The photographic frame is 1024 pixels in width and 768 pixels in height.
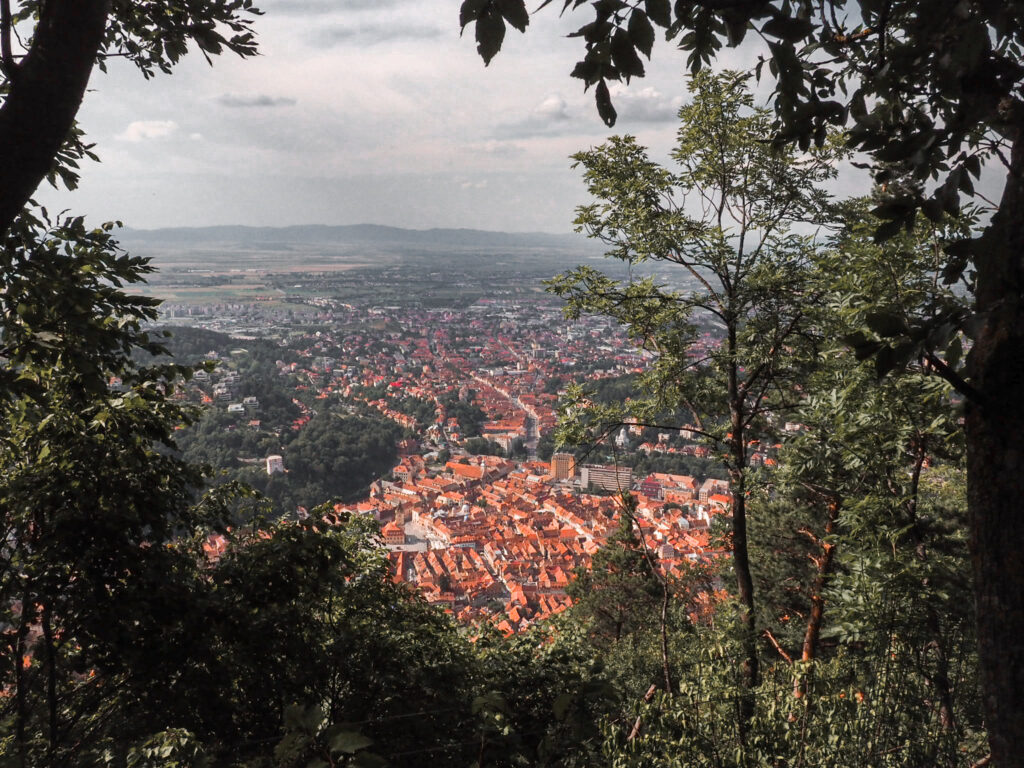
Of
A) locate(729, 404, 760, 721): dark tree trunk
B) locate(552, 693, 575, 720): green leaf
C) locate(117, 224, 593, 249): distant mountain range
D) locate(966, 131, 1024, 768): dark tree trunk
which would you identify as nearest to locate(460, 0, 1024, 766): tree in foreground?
locate(966, 131, 1024, 768): dark tree trunk

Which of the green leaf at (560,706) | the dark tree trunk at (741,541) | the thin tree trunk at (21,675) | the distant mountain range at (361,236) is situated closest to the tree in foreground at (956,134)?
the green leaf at (560,706)

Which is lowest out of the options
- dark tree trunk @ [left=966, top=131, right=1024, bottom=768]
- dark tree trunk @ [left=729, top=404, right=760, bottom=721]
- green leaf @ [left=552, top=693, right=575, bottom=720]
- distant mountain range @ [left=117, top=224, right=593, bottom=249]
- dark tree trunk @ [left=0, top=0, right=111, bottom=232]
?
dark tree trunk @ [left=729, top=404, right=760, bottom=721]

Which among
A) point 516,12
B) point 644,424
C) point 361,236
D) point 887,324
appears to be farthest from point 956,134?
point 361,236

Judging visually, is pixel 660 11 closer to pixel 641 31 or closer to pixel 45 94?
pixel 641 31

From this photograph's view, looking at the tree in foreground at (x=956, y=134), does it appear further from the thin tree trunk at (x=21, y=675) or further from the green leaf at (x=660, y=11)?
the thin tree trunk at (x=21, y=675)

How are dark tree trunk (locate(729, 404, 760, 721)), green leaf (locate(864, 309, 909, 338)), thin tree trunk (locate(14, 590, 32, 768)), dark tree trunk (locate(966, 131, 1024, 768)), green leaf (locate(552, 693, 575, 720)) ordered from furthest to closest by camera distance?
dark tree trunk (locate(729, 404, 760, 721))
thin tree trunk (locate(14, 590, 32, 768))
green leaf (locate(552, 693, 575, 720))
green leaf (locate(864, 309, 909, 338))
dark tree trunk (locate(966, 131, 1024, 768))

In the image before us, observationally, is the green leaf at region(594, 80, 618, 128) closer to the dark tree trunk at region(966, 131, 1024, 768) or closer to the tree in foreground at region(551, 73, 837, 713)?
the dark tree trunk at region(966, 131, 1024, 768)

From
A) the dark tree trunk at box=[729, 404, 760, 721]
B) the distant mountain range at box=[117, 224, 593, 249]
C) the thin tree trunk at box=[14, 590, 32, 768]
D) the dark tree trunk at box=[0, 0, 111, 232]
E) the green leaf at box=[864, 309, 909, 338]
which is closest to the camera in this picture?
the green leaf at box=[864, 309, 909, 338]

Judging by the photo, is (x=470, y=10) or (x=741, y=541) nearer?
(x=470, y=10)
